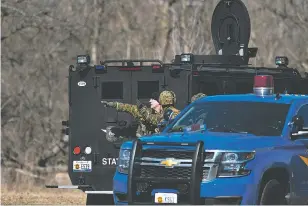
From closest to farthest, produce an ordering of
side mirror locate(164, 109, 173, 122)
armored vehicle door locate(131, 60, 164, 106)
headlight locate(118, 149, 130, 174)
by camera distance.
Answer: headlight locate(118, 149, 130, 174) < side mirror locate(164, 109, 173, 122) < armored vehicle door locate(131, 60, 164, 106)

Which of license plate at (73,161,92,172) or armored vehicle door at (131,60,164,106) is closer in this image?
armored vehicle door at (131,60,164,106)

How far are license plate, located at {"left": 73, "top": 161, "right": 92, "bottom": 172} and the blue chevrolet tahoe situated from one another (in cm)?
356

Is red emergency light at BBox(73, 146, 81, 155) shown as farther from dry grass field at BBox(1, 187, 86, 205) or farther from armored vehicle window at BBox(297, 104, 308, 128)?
armored vehicle window at BBox(297, 104, 308, 128)

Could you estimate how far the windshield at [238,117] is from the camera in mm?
11773

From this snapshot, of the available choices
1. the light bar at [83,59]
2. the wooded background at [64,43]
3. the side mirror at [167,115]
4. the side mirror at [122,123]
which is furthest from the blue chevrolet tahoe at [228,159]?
the wooded background at [64,43]

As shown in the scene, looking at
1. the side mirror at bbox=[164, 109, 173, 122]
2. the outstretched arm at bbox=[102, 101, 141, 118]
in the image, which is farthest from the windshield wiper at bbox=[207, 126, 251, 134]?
the outstretched arm at bbox=[102, 101, 141, 118]

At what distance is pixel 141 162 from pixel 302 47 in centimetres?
2068

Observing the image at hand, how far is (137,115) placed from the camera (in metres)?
14.6

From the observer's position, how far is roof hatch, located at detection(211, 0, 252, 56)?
18.8 metres

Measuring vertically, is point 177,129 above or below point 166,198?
above

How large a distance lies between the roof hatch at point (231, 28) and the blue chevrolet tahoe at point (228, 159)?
6496 millimetres

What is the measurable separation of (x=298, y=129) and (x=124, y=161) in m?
2.08

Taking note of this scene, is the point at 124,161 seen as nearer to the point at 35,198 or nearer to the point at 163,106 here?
the point at 163,106

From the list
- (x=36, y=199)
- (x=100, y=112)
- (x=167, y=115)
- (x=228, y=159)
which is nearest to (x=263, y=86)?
Answer: (x=167, y=115)
